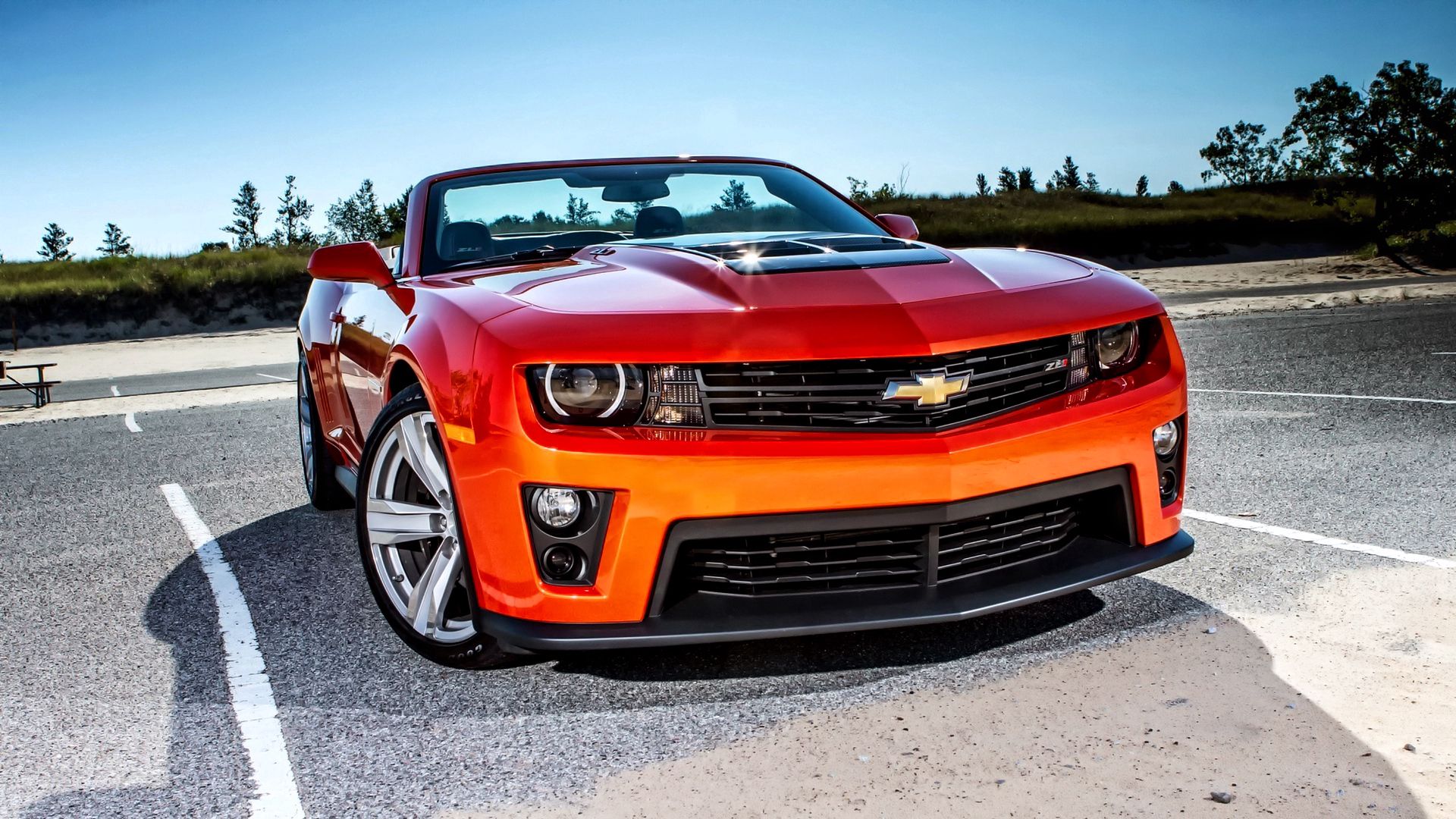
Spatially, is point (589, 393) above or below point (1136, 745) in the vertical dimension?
above

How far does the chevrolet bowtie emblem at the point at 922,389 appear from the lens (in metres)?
2.64

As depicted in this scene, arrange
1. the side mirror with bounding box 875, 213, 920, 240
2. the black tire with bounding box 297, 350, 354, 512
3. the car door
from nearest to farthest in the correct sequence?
the car door, the side mirror with bounding box 875, 213, 920, 240, the black tire with bounding box 297, 350, 354, 512

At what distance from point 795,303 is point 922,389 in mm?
343

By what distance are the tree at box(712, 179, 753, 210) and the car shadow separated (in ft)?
5.81

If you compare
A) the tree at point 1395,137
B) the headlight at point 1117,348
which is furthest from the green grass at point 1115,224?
the headlight at point 1117,348

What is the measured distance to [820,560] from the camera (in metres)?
2.69

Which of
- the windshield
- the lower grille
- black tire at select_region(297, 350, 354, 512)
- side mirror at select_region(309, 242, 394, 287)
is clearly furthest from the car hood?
black tire at select_region(297, 350, 354, 512)

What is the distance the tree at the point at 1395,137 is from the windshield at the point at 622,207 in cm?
3910

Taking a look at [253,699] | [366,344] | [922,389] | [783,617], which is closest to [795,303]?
[922,389]

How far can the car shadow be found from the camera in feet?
8.16

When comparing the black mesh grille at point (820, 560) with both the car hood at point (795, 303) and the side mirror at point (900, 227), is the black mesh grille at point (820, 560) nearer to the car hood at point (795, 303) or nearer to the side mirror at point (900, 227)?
Result: the car hood at point (795, 303)

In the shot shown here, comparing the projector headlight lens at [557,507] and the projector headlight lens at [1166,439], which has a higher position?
the projector headlight lens at [1166,439]

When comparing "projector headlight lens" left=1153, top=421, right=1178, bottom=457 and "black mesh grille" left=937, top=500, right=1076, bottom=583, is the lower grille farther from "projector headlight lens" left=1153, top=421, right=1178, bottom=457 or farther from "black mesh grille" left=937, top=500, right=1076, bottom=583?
"projector headlight lens" left=1153, top=421, right=1178, bottom=457

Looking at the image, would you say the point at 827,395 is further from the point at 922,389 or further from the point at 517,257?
the point at 517,257
